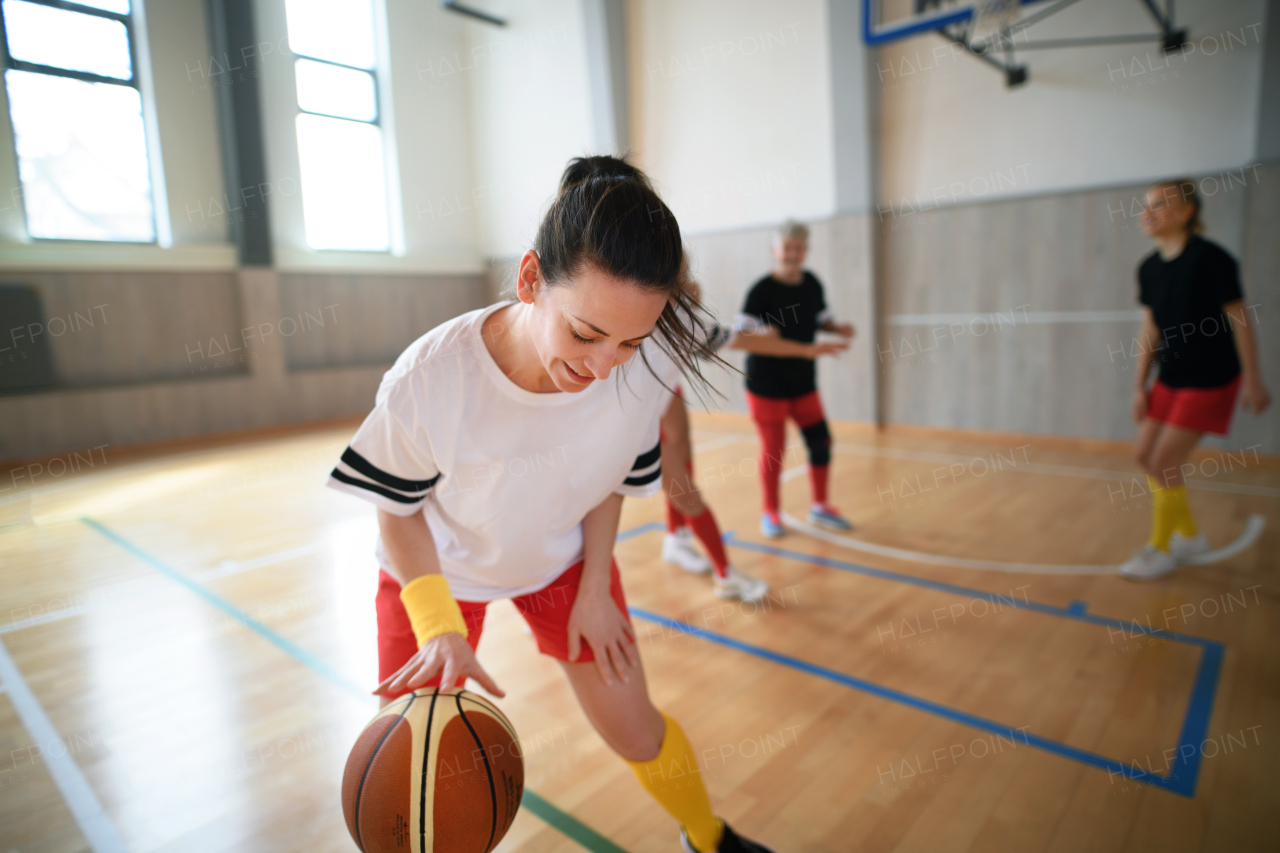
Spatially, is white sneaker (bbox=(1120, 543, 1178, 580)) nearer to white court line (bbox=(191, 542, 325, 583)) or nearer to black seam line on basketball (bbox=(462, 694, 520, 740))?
black seam line on basketball (bbox=(462, 694, 520, 740))

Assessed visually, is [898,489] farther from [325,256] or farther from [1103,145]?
[325,256]

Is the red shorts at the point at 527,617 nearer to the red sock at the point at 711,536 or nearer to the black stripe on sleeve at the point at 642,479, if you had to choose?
the black stripe on sleeve at the point at 642,479

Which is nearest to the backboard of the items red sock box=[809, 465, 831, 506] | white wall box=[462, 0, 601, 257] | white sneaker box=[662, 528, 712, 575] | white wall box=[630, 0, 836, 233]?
white wall box=[630, 0, 836, 233]

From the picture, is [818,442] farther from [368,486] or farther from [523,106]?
[523,106]

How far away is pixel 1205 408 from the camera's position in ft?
9.96

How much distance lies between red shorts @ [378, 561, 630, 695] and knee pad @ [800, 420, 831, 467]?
2.63 meters

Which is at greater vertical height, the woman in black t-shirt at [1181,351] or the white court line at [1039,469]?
the woman in black t-shirt at [1181,351]

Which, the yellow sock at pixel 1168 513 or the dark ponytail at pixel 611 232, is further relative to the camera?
the yellow sock at pixel 1168 513

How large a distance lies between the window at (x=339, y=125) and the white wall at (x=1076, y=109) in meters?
6.54

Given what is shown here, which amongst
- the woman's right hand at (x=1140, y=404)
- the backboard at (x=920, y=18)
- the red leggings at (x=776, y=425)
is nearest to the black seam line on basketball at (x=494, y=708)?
the red leggings at (x=776, y=425)

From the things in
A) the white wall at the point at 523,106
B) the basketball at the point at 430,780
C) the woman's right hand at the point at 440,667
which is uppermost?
the white wall at the point at 523,106

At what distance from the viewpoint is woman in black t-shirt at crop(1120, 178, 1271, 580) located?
9.72 feet

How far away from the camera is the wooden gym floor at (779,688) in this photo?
184 cm

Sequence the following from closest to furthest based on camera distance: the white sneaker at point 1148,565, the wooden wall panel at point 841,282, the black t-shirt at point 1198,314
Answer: the black t-shirt at point 1198,314 → the white sneaker at point 1148,565 → the wooden wall panel at point 841,282
